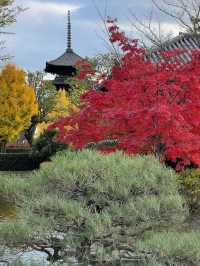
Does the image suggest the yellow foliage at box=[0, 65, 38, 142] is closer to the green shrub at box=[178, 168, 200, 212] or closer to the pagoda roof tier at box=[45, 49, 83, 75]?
the pagoda roof tier at box=[45, 49, 83, 75]

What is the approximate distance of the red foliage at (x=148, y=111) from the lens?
10.5 meters

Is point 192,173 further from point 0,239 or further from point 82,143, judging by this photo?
point 0,239

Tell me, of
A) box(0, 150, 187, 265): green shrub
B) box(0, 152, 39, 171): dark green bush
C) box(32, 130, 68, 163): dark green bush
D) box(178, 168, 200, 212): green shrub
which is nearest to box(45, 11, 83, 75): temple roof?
box(0, 152, 39, 171): dark green bush

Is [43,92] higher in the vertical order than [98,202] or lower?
lower

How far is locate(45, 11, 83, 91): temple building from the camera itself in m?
49.2

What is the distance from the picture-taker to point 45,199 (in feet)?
18.6

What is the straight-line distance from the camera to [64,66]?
4938 centimetres

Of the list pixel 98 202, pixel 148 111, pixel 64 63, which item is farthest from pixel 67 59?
pixel 98 202

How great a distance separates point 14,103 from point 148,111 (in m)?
36.4

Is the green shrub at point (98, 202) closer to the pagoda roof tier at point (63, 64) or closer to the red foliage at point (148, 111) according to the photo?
the red foliage at point (148, 111)

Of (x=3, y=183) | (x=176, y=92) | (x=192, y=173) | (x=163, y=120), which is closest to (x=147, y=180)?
(x=3, y=183)

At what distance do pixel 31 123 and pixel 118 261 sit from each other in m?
44.7

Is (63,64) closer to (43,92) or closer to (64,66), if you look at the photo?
(64,66)

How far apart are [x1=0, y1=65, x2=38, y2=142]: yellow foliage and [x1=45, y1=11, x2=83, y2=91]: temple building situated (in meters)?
3.82
